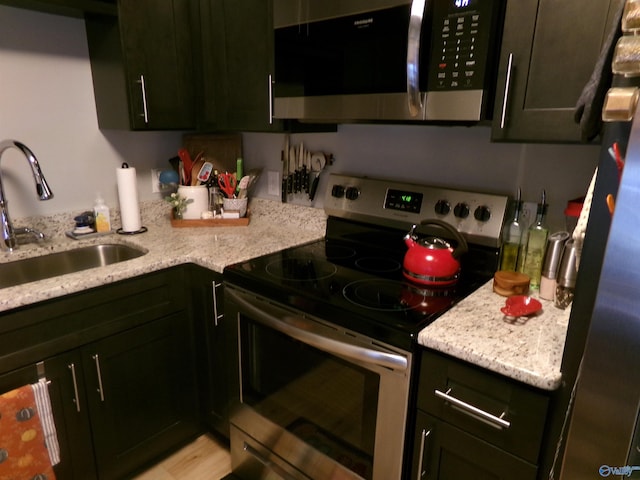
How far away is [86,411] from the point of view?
149 centimetres

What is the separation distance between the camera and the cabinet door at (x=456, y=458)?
39.8 inches

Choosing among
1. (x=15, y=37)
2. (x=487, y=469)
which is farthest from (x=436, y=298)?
(x=15, y=37)

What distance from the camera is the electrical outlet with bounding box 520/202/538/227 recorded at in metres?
1.46

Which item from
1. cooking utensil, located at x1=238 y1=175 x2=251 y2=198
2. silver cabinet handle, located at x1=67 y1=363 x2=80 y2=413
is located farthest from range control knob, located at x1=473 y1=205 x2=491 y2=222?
silver cabinet handle, located at x1=67 y1=363 x2=80 y2=413

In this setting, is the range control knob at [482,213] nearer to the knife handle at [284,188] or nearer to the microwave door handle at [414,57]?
the microwave door handle at [414,57]

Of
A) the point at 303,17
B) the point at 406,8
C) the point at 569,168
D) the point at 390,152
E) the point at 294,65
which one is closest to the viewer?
the point at 406,8

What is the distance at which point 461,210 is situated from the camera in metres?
1.53

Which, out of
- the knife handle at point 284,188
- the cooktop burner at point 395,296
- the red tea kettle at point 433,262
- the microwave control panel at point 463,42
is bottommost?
the cooktop burner at point 395,296

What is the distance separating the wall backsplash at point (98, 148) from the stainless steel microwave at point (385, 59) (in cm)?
34

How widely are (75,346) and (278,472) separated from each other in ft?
2.67

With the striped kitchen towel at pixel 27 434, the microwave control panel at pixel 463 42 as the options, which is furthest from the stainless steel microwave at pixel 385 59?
the striped kitchen towel at pixel 27 434

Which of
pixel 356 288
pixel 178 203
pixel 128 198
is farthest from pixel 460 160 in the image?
pixel 128 198

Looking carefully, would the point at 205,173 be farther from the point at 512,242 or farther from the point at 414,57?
the point at 512,242

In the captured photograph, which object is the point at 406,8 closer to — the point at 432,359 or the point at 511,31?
the point at 511,31
